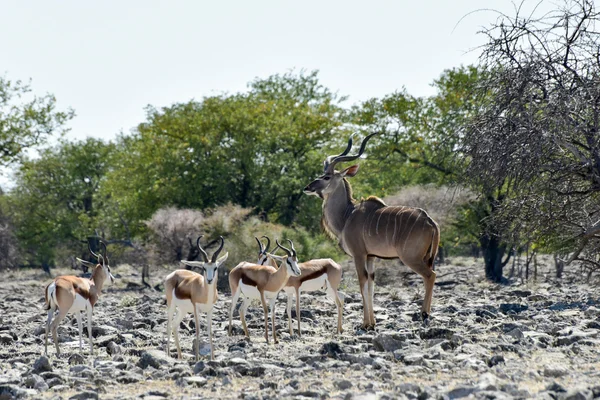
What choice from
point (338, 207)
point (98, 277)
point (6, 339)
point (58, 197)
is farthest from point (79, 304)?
point (58, 197)

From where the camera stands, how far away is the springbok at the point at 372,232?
14.5 m

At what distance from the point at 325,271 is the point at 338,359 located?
455 cm

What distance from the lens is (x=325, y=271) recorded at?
15.7 meters

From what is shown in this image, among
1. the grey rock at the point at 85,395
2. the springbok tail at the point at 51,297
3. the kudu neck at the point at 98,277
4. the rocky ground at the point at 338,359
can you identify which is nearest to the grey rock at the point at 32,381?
the rocky ground at the point at 338,359

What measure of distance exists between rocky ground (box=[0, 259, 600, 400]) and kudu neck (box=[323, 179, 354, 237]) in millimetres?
1851

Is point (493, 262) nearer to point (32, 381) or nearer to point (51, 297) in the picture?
point (51, 297)

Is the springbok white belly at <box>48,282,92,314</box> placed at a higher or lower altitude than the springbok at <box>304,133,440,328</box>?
lower

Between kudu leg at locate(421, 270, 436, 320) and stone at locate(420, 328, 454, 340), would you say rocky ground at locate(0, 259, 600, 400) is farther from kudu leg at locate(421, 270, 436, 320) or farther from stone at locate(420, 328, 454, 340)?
kudu leg at locate(421, 270, 436, 320)

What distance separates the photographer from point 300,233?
1190 inches

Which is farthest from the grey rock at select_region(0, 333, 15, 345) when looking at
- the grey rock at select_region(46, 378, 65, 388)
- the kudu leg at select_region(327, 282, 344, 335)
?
the kudu leg at select_region(327, 282, 344, 335)

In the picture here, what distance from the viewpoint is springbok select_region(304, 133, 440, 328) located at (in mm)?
14469

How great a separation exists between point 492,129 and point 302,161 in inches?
972

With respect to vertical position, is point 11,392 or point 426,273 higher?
point 426,273

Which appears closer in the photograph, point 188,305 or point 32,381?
point 32,381
